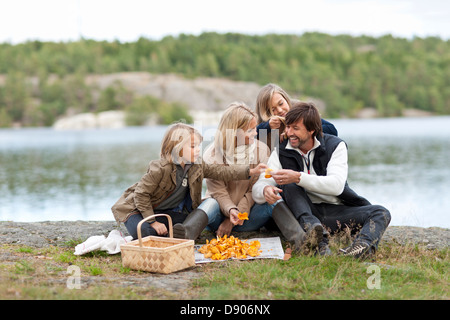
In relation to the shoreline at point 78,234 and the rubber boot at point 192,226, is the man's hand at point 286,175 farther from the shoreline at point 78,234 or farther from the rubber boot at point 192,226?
the shoreline at point 78,234

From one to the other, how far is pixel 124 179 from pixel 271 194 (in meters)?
16.8

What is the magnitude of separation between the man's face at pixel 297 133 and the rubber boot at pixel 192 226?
1106 millimetres

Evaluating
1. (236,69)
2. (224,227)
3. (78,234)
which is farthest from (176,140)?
(236,69)

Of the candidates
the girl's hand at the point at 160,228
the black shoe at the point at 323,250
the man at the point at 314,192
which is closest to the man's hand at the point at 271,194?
the man at the point at 314,192

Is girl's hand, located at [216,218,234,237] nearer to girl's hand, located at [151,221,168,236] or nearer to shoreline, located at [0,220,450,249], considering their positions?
shoreline, located at [0,220,450,249]

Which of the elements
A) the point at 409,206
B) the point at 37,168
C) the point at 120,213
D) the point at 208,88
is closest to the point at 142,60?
the point at 208,88

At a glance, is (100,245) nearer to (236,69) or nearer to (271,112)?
(271,112)

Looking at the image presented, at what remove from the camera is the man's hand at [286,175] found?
4.52 m

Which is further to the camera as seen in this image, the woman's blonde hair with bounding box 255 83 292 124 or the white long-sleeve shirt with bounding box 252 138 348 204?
the woman's blonde hair with bounding box 255 83 292 124

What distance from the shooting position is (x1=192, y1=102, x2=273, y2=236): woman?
201 inches

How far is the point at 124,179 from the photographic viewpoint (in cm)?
2072

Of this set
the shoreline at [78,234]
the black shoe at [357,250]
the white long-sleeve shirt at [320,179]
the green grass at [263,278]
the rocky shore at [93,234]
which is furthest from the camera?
the shoreline at [78,234]

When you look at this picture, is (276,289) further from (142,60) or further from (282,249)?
(142,60)

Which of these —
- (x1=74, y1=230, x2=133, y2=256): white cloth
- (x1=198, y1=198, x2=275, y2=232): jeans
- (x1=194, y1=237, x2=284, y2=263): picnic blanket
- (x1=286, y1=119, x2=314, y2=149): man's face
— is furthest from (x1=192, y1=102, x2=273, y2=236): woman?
(x1=74, y1=230, x2=133, y2=256): white cloth
